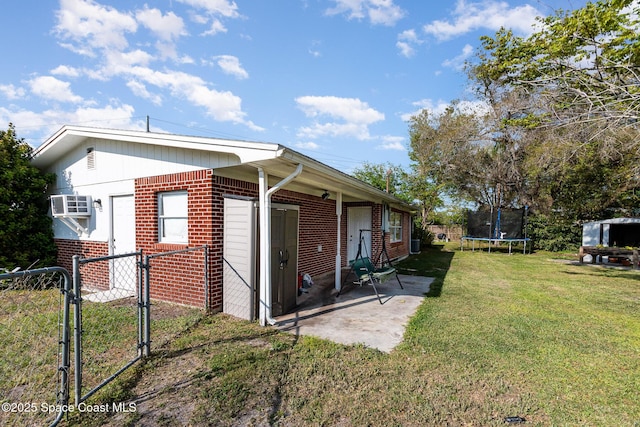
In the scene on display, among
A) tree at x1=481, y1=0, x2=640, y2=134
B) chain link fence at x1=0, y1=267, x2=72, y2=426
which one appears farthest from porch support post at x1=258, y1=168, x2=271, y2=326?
tree at x1=481, y1=0, x2=640, y2=134

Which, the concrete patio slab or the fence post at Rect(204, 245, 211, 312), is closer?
the concrete patio slab

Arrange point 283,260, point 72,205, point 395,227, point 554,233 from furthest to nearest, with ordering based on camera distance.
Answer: point 554,233
point 395,227
point 72,205
point 283,260

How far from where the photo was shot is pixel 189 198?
5.01 m

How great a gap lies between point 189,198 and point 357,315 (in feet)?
11.1

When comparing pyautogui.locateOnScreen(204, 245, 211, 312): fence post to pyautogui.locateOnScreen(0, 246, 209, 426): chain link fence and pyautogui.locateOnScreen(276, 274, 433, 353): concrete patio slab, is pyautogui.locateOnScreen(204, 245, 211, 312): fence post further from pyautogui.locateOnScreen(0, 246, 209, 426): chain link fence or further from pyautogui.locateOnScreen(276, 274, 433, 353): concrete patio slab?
pyautogui.locateOnScreen(276, 274, 433, 353): concrete patio slab

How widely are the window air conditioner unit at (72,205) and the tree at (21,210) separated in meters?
1.28

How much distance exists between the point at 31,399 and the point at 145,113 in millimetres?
18418

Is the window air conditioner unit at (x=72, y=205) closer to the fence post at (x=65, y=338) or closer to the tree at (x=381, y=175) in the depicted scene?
the fence post at (x=65, y=338)

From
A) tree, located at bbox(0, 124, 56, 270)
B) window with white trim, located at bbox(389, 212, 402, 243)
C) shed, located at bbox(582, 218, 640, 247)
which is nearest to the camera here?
tree, located at bbox(0, 124, 56, 270)

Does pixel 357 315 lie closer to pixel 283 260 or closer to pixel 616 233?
pixel 283 260

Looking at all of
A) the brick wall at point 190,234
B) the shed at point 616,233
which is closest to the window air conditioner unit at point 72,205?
the brick wall at point 190,234

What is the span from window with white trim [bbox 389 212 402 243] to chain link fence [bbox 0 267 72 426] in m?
9.92

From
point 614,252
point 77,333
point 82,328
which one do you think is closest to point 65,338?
point 77,333

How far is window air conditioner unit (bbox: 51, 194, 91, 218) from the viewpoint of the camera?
6570mm
